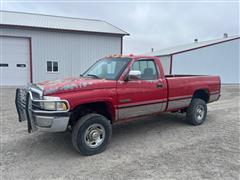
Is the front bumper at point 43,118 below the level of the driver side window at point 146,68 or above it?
below

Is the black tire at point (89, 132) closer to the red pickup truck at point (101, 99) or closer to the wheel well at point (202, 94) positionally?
the red pickup truck at point (101, 99)

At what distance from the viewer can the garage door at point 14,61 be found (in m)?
15.5

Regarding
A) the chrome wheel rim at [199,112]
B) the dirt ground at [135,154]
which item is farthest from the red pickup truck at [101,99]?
the dirt ground at [135,154]

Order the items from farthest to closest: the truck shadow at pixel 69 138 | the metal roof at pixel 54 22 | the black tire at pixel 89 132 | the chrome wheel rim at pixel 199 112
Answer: the metal roof at pixel 54 22, the chrome wheel rim at pixel 199 112, the truck shadow at pixel 69 138, the black tire at pixel 89 132

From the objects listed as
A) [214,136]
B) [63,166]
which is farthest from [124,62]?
[214,136]

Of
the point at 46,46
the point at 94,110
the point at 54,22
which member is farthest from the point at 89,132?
the point at 54,22

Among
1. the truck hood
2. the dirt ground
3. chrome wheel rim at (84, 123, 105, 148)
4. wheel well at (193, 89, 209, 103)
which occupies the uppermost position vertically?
the truck hood

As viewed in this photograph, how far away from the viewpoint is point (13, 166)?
148 inches

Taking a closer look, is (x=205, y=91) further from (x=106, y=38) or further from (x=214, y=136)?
(x=106, y=38)

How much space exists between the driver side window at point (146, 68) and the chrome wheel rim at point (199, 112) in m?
2.04

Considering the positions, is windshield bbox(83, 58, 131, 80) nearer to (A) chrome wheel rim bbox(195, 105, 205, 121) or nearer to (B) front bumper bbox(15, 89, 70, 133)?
(B) front bumper bbox(15, 89, 70, 133)

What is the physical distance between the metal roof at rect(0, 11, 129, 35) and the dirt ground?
1207 cm

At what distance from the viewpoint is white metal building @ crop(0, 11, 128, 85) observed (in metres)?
15.6

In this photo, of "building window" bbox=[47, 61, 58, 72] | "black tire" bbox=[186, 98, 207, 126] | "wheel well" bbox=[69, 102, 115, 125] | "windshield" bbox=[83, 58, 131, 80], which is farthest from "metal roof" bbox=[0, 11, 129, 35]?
"wheel well" bbox=[69, 102, 115, 125]
